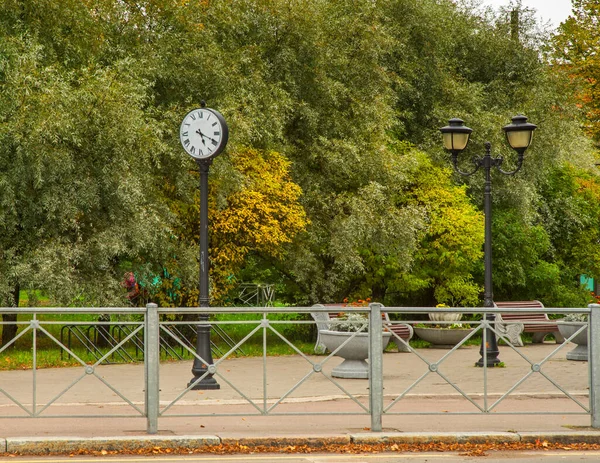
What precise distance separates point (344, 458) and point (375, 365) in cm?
130

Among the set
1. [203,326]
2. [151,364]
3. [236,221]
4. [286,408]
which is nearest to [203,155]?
[203,326]

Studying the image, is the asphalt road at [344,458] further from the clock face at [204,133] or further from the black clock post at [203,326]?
the clock face at [204,133]

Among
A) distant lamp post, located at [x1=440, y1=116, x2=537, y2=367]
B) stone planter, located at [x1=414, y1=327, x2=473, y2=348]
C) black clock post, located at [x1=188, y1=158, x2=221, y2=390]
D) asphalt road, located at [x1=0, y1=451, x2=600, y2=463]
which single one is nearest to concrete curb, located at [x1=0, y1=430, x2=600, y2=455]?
asphalt road, located at [x1=0, y1=451, x2=600, y2=463]

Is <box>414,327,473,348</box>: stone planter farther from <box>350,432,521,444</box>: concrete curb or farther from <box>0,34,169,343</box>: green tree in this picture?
<box>350,432,521,444</box>: concrete curb

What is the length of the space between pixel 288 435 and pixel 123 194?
9.68 m

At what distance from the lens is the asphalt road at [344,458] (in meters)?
8.91

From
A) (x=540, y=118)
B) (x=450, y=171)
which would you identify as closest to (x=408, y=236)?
(x=450, y=171)

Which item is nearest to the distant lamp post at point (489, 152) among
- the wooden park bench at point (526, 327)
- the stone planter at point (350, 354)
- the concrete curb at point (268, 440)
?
the stone planter at point (350, 354)

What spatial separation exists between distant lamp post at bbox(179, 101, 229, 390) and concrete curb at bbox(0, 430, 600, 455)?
4.16 meters

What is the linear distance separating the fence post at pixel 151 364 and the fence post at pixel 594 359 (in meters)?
4.57

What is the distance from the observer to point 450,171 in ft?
83.4

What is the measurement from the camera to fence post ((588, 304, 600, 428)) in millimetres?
10227

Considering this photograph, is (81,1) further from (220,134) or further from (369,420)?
(369,420)

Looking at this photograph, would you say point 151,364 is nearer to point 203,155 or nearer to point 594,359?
point 594,359
